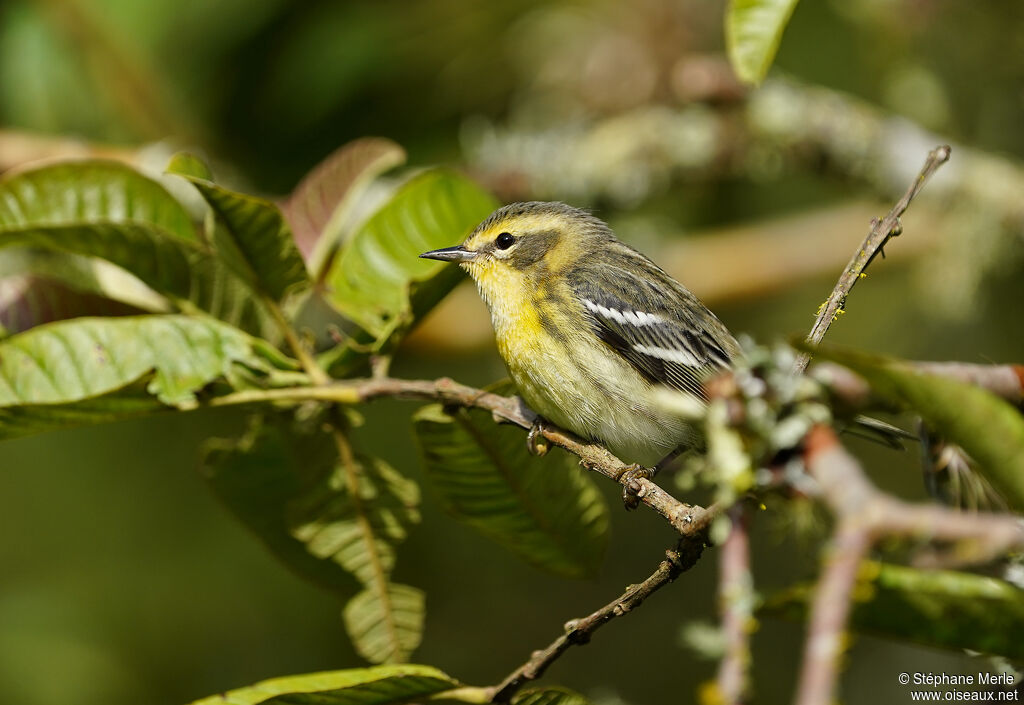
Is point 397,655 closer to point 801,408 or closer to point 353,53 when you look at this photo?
point 801,408

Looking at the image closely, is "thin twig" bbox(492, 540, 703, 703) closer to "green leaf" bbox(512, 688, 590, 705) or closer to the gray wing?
"green leaf" bbox(512, 688, 590, 705)

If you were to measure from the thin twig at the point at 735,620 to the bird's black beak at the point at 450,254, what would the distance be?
5.53ft

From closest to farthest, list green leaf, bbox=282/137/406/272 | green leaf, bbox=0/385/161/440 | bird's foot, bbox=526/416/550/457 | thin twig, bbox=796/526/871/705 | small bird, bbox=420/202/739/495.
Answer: thin twig, bbox=796/526/871/705, green leaf, bbox=0/385/161/440, bird's foot, bbox=526/416/550/457, green leaf, bbox=282/137/406/272, small bird, bbox=420/202/739/495

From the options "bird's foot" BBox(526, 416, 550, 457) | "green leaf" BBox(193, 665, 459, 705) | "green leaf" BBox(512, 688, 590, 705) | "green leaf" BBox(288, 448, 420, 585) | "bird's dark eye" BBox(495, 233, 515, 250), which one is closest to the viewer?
"green leaf" BBox(193, 665, 459, 705)

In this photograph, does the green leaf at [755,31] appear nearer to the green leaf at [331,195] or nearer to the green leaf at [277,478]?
the green leaf at [331,195]

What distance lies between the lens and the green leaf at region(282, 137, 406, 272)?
2.41m

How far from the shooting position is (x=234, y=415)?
14.2 ft

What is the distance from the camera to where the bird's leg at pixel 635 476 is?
1660mm

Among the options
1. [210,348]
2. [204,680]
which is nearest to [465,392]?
[210,348]

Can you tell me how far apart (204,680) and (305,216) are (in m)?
2.19

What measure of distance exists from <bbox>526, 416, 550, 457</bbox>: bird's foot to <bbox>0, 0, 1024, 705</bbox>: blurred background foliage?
7.18ft

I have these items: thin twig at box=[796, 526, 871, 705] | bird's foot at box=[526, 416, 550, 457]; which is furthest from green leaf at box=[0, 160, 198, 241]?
thin twig at box=[796, 526, 871, 705]

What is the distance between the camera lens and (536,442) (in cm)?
209

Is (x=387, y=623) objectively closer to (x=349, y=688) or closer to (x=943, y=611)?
(x=349, y=688)
